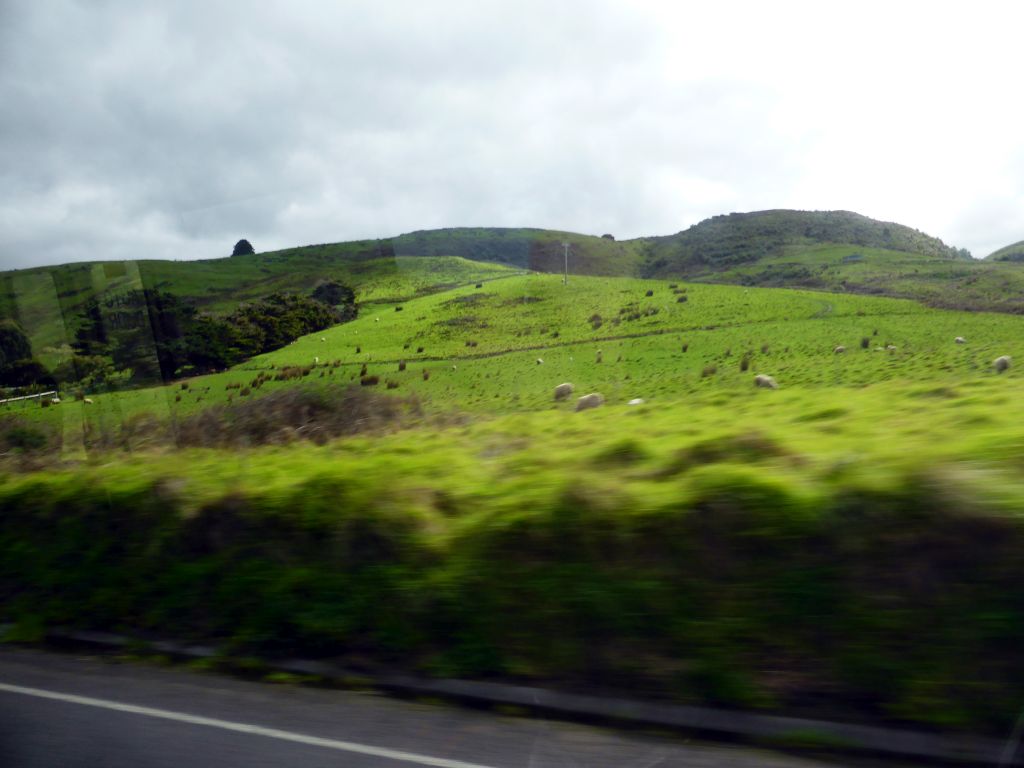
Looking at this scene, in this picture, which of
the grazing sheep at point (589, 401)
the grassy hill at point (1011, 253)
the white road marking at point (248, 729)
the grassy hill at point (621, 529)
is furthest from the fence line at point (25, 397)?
the grassy hill at point (1011, 253)

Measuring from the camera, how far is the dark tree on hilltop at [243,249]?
73.0 feet

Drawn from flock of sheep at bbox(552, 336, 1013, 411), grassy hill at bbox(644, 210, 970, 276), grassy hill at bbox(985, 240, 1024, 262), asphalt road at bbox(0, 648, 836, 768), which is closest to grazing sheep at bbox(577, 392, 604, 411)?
flock of sheep at bbox(552, 336, 1013, 411)

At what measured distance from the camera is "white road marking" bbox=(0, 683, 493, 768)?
15.4 ft

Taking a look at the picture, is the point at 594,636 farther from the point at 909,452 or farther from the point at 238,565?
the point at 238,565

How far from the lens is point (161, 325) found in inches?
514

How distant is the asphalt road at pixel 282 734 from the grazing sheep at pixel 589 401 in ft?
16.7

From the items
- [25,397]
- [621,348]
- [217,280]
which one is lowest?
[621,348]

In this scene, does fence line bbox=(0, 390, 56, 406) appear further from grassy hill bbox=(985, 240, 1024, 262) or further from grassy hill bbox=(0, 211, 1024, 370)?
grassy hill bbox=(985, 240, 1024, 262)

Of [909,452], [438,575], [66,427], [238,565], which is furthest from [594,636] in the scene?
[66,427]

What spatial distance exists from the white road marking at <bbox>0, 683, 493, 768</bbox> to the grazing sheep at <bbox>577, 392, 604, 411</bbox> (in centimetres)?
566

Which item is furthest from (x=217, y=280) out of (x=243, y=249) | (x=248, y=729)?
(x=248, y=729)

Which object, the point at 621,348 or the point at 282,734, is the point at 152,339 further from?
the point at 282,734

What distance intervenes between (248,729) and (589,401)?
605 cm

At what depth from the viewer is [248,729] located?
17.2 ft
